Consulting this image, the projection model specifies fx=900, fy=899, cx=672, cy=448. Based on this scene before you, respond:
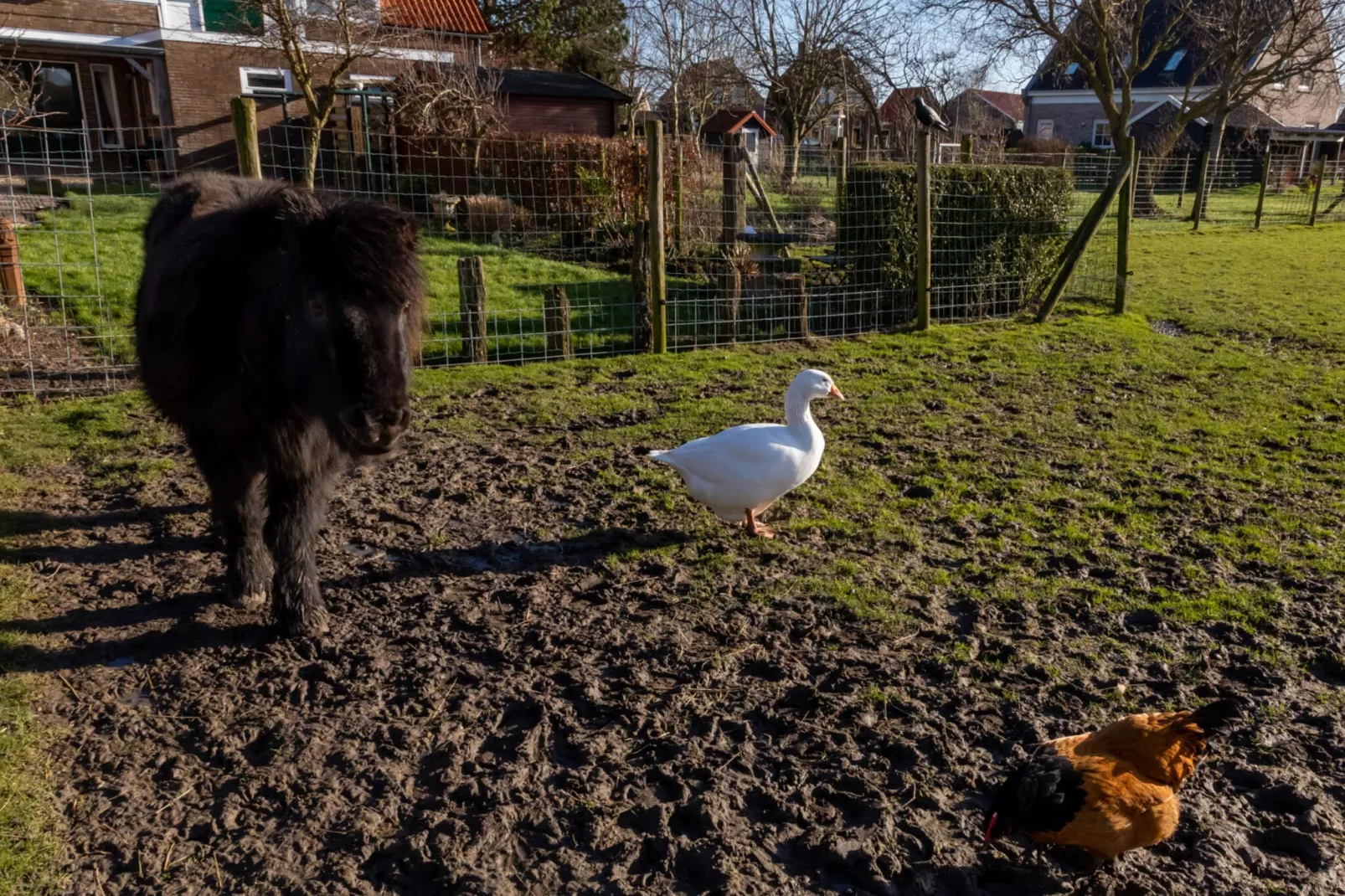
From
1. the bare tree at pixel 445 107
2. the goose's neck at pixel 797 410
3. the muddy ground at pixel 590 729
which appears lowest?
the muddy ground at pixel 590 729

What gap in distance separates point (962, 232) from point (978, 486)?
6.07 metres

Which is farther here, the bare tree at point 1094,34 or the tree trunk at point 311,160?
the bare tree at point 1094,34

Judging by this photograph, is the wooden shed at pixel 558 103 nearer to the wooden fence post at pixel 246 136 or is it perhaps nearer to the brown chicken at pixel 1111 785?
the wooden fence post at pixel 246 136

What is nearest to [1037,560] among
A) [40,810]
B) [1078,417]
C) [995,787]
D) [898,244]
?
[995,787]

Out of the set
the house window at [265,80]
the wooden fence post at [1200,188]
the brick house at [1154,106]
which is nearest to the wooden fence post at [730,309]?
the house window at [265,80]

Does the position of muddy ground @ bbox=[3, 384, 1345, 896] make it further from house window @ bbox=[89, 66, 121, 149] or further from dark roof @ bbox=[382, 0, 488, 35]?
house window @ bbox=[89, 66, 121, 149]

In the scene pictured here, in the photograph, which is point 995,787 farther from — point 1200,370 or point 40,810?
point 1200,370

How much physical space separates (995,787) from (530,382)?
553 cm

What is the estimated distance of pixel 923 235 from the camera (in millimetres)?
9820

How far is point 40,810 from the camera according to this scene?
8.68 feet

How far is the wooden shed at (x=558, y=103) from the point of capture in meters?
23.2

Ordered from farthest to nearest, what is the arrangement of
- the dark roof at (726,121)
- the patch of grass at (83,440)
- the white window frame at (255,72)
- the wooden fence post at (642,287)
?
the dark roof at (726,121)
the white window frame at (255,72)
the wooden fence post at (642,287)
the patch of grass at (83,440)

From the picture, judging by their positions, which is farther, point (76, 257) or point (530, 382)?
point (76, 257)

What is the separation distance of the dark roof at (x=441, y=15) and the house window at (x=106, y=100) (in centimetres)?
681
